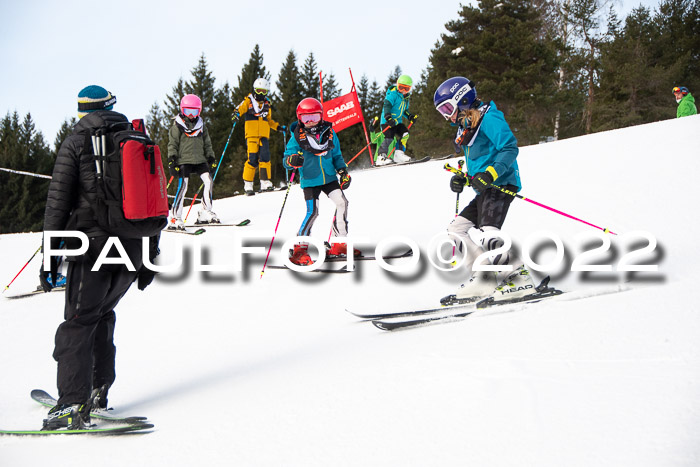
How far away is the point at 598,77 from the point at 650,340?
96.5ft

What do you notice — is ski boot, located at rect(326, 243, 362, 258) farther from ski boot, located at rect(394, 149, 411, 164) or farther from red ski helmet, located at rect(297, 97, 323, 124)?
ski boot, located at rect(394, 149, 411, 164)

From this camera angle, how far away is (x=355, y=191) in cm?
1106

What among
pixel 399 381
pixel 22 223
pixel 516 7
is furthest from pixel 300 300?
pixel 22 223

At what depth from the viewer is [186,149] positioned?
30.7ft

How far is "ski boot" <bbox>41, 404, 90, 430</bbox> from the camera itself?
2760 mm

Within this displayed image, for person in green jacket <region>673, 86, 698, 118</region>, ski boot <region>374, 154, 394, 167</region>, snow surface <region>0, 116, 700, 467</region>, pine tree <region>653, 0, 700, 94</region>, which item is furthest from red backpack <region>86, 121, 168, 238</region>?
pine tree <region>653, 0, 700, 94</region>

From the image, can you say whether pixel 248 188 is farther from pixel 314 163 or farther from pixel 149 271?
pixel 149 271

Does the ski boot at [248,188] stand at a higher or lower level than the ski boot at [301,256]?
higher

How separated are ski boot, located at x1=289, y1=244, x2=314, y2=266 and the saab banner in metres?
8.11

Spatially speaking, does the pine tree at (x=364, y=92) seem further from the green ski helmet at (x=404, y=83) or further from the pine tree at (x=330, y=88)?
the green ski helmet at (x=404, y=83)

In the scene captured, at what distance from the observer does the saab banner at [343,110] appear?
47.3 ft

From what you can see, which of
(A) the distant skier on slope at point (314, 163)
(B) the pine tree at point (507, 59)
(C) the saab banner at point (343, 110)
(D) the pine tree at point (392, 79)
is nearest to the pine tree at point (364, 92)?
(D) the pine tree at point (392, 79)

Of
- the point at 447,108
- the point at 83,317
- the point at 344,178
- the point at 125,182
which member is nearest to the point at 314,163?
the point at 344,178

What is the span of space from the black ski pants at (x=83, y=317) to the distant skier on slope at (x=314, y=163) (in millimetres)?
3657
